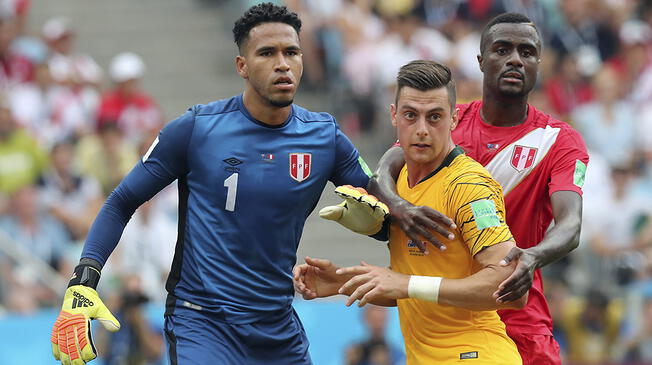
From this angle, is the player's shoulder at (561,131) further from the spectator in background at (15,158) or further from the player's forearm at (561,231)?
the spectator in background at (15,158)

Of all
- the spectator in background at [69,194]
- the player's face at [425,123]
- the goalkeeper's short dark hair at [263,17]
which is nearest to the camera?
the player's face at [425,123]

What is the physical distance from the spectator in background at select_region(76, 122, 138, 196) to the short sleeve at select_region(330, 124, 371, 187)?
20.5ft

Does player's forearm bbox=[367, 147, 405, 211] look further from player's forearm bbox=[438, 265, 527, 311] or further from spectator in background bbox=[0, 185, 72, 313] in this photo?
spectator in background bbox=[0, 185, 72, 313]

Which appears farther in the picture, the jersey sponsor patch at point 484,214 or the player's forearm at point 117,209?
the player's forearm at point 117,209

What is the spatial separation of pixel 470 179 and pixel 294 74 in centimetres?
114

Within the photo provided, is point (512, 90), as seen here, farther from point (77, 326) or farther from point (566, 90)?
point (566, 90)

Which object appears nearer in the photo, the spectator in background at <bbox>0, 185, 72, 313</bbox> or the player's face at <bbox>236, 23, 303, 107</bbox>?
the player's face at <bbox>236, 23, 303, 107</bbox>

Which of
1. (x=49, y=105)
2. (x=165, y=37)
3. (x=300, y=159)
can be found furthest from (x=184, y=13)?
(x=300, y=159)

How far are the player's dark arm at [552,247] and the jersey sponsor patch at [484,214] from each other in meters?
0.17

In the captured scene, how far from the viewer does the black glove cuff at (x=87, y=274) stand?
233 inches

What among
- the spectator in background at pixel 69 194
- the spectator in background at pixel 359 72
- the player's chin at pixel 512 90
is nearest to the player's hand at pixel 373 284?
the player's chin at pixel 512 90

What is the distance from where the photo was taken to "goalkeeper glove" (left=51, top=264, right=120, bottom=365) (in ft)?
18.5

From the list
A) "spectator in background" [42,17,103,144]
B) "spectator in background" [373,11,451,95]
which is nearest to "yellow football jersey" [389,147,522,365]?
"spectator in background" [373,11,451,95]

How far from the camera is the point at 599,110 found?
12734 millimetres
